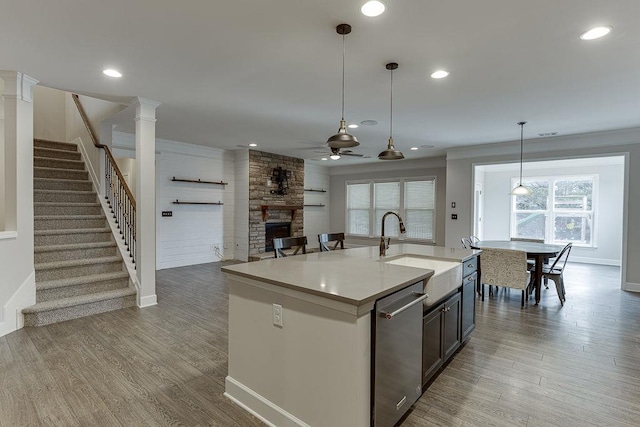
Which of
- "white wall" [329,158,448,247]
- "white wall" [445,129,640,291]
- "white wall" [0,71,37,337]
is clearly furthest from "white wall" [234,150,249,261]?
"white wall" [445,129,640,291]

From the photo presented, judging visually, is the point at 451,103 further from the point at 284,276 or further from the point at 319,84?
the point at 284,276

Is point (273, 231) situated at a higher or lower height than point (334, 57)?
lower

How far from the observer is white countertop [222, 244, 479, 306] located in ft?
5.65

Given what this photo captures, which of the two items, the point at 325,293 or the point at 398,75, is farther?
the point at 398,75

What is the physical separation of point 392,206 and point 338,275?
25.6ft

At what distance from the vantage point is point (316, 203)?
10.4 m

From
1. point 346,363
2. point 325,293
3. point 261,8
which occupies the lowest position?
point 346,363

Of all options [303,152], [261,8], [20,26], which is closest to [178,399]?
[261,8]

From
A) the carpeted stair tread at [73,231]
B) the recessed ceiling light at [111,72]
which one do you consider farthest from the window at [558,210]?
the carpeted stair tread at [73,231]

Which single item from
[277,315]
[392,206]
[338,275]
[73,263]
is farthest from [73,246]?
[392,206]

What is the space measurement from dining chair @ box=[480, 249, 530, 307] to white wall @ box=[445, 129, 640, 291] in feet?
7.85

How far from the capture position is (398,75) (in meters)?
3.31

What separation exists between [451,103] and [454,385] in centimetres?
327

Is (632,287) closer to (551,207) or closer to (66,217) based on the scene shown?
(551,207)
